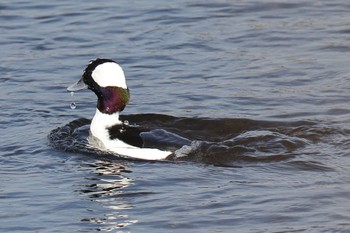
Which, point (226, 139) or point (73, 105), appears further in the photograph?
point (73, 105)

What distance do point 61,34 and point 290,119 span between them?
16.8 ft

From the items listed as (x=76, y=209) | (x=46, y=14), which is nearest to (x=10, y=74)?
(x=46, y=14)

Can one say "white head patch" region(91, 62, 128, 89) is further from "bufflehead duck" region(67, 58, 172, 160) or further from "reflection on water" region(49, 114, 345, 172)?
"reflection on water" region(49, 114, 345, 172)

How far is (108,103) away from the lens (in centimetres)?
1229

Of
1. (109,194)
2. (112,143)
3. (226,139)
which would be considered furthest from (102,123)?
(109,194)

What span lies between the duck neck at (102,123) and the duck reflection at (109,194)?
0.72 meters

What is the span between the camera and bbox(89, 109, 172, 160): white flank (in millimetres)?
11469

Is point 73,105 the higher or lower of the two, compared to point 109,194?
higher

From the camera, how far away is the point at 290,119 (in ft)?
41.6

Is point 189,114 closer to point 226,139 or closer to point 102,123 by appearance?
point 226,139

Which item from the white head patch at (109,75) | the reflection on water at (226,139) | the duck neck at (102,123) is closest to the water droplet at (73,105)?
the reflection on water at (226,139)

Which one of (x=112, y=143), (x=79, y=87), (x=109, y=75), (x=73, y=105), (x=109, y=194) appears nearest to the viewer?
(x=109, y=194)

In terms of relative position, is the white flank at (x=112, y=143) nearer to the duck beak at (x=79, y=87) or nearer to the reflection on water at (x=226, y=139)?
the reflection on water at (x=226, y=139)

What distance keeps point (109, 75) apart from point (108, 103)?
33 centimetres
